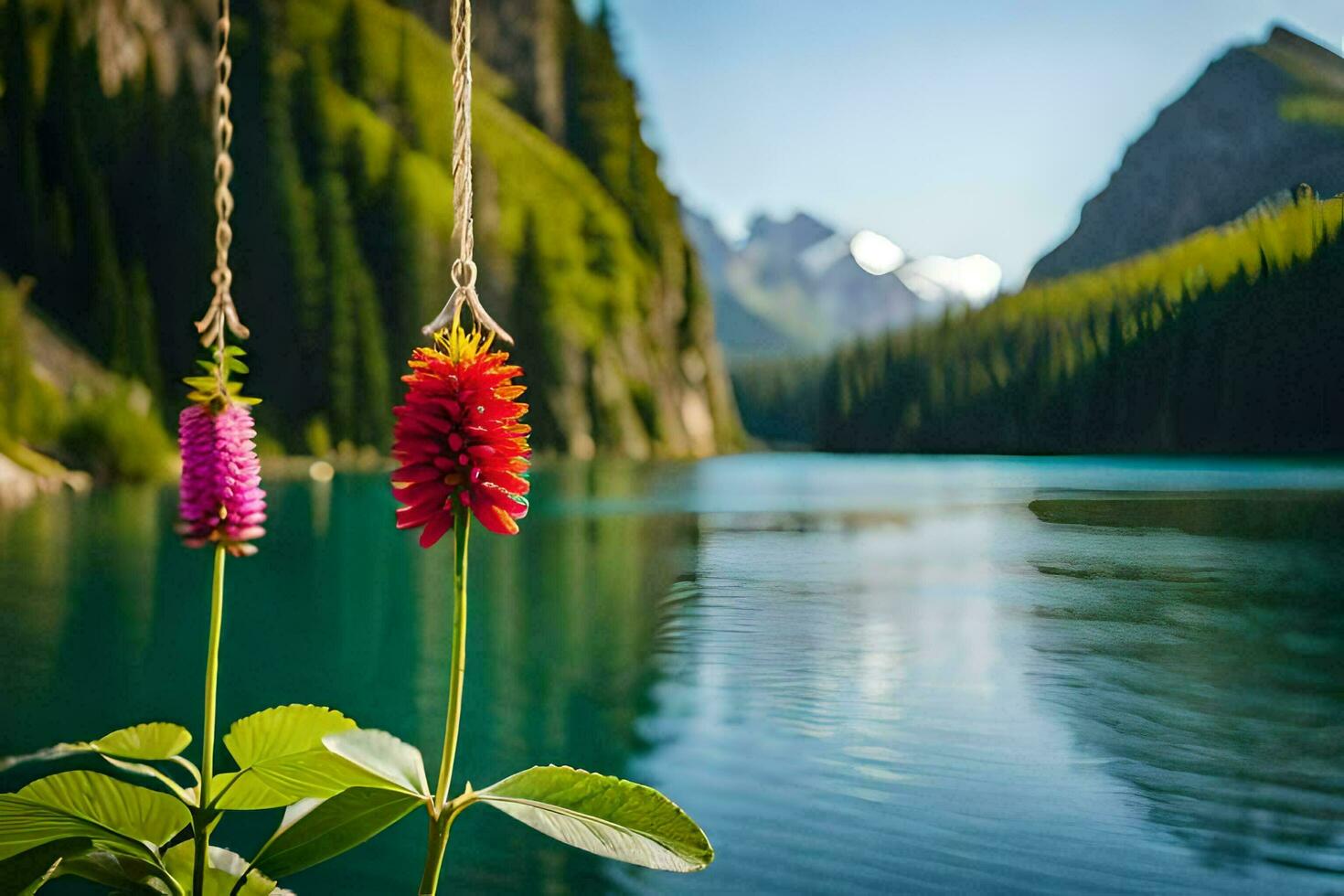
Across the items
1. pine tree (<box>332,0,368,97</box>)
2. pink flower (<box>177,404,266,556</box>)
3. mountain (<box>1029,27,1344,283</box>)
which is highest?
pine tree (<box>332,0,368,97</box>)

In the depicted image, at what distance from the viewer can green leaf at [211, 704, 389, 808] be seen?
5.77ft

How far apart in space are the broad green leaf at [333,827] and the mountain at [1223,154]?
6.44m

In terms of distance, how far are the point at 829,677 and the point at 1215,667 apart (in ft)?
6.24

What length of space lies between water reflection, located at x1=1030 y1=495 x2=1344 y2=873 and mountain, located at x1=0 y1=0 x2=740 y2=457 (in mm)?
27493

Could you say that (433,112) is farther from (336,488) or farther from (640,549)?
(640,549)

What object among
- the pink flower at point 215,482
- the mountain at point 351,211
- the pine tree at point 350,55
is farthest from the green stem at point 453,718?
the pine tree at point 350,55

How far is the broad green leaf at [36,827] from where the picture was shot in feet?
5.49

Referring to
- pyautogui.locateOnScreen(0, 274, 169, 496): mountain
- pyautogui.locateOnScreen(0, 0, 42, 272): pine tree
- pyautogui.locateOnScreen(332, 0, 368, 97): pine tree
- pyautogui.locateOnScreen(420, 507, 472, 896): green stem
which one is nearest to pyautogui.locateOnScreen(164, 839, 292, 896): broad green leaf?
pyautogui.locateOnScreen(420, 507, 472, 896): green stem

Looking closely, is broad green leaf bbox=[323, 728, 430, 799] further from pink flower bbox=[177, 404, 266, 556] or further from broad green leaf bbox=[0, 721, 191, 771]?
broad green leaf bbox=[0, 721, 191, 771]

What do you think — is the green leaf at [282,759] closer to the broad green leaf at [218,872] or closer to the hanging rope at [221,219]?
the broad green leaf at [218,872]

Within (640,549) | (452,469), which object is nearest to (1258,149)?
(640,549)

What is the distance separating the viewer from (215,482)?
1604 mm

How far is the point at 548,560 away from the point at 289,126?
3638cm

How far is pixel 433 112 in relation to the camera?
49.4 m
